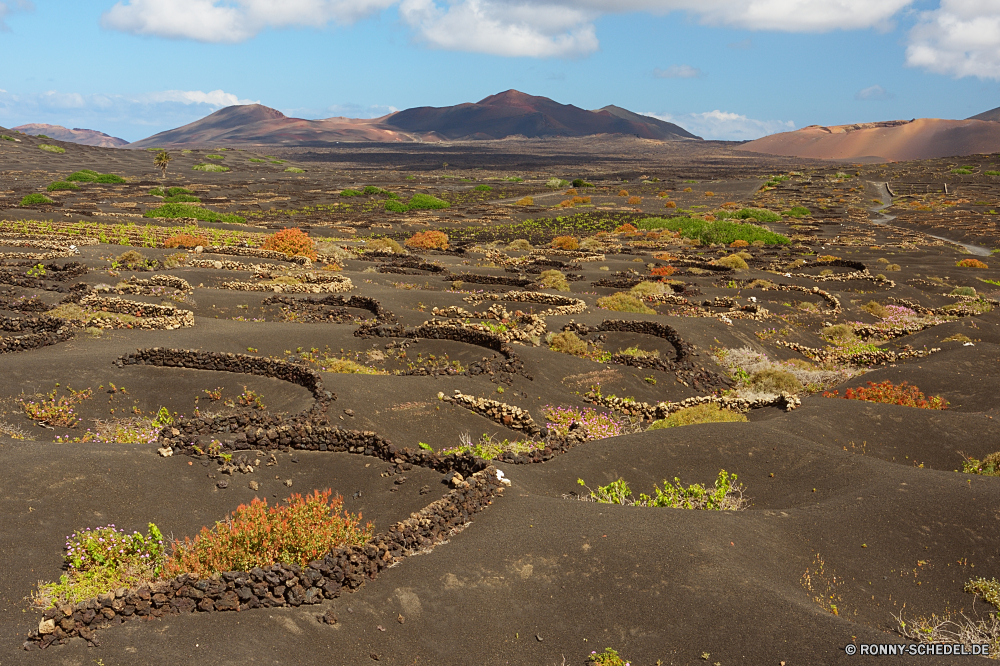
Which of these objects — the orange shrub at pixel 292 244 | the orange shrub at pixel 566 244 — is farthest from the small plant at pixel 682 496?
the orange shrub at pixel 566 244

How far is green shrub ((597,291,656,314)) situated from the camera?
2595cm

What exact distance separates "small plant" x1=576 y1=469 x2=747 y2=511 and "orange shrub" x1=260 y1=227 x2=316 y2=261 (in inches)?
1143

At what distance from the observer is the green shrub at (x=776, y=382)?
56.4 ft

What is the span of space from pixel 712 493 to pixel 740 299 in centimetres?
2187

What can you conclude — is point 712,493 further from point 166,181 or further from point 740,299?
point 166,181

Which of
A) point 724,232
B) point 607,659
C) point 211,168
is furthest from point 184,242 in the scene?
point 211,168

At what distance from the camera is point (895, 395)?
15297 mm

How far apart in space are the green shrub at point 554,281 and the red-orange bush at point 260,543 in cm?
2444

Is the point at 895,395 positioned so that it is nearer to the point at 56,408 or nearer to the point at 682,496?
the point at 682,496

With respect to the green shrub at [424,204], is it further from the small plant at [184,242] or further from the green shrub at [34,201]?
the small plant at [184,242]

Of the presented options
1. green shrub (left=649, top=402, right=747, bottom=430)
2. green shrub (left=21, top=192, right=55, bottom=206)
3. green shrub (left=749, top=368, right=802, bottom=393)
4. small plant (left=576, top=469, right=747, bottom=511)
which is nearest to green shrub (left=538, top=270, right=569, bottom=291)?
green shrub (left=749, top=368, right=802, bottom=393)

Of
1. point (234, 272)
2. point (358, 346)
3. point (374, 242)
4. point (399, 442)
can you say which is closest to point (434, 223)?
point (374, 242)

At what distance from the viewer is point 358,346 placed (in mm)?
18828

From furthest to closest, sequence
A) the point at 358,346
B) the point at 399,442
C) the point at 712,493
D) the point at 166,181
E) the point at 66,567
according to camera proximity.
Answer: the point at 166,181, the point at 358,346, the point at 399,442, the point at 712,493, the point at 66,567
